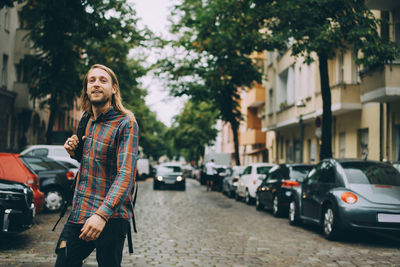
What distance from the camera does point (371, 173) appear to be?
1114cm

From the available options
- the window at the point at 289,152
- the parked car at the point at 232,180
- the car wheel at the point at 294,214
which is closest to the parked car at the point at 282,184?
the car wheel at the point at 294,214

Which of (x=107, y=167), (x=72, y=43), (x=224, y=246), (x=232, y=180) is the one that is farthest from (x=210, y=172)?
(x=107, y=167)

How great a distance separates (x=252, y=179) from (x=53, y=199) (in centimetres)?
799

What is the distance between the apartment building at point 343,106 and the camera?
784 inches

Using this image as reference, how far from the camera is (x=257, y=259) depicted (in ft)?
27.9

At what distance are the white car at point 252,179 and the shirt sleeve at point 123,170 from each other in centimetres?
1724

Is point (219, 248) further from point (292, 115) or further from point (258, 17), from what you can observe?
point (292, 115)

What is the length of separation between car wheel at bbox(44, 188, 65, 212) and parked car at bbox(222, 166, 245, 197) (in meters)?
10.6

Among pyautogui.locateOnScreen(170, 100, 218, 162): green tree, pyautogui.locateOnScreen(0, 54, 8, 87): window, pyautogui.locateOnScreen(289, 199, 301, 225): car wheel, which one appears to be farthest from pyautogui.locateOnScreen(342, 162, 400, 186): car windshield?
pyautogui.locateOnScreen(170, 100, 218, 162): green tree

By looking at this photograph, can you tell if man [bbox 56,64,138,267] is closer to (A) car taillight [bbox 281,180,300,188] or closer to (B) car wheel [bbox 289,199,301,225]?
(B) car wheel [bbox 289,199,301,225]

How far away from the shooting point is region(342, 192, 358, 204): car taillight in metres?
10.5

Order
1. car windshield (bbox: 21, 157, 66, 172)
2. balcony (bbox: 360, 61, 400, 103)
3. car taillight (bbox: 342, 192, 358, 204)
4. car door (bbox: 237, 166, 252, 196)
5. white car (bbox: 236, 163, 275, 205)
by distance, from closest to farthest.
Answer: car taillight (bbox: 342, 192, 358, 204) < car windshield (bbox: 21, 157, 66, 172) < balcony (bbox: 360, 61, 400, 103) < white car (bbox: 236, 163, 275, 205) < car door (bbox: 237, 166, 252, 196)

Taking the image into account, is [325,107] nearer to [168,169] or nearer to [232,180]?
[232,180]

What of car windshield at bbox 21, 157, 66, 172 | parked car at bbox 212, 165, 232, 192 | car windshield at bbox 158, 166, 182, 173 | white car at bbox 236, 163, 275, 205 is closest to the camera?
car windshield at bbox 21, 157, 66, 172
